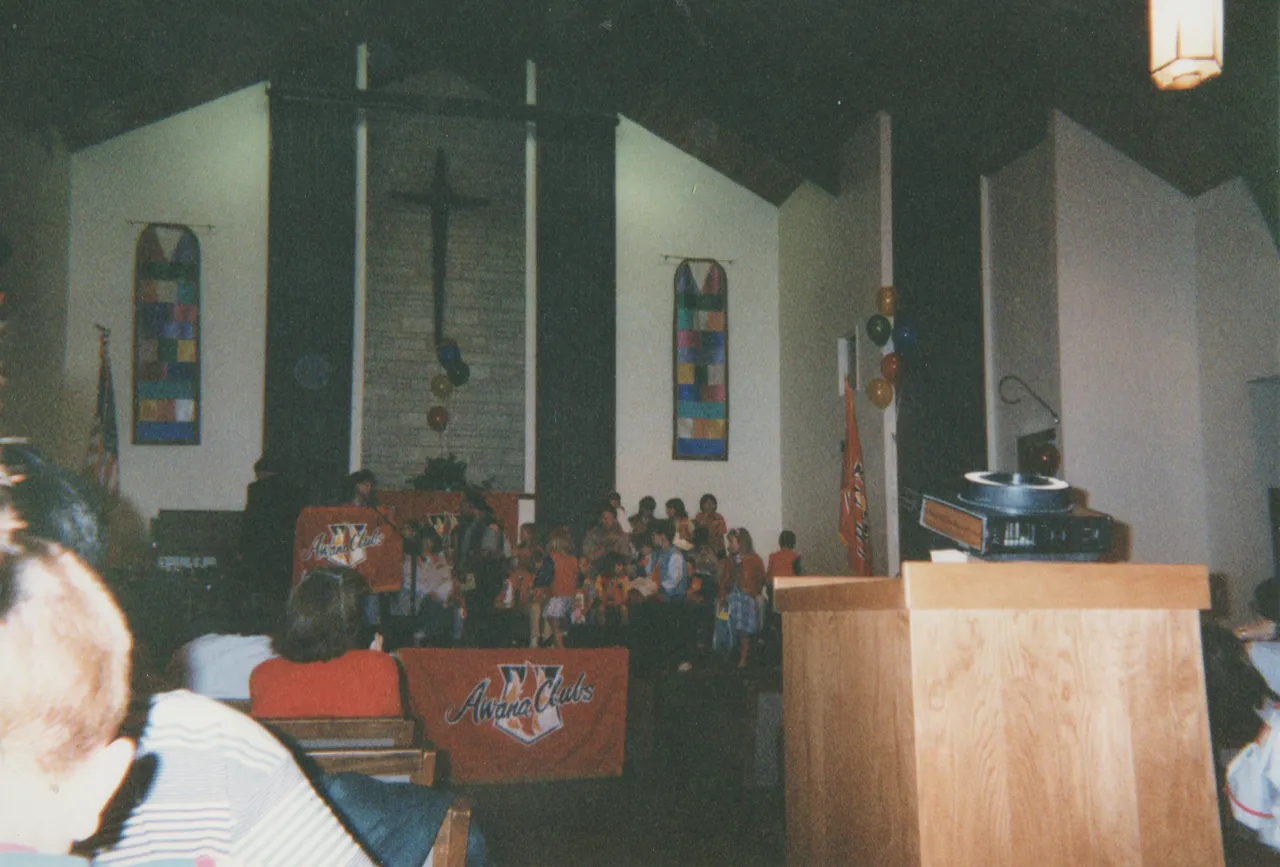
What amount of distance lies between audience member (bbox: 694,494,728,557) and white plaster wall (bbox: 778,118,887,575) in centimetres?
100

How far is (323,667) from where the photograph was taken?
2.56 meters

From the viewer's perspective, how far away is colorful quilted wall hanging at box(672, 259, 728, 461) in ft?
34.3

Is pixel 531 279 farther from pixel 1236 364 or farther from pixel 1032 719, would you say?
pixel 1032 719

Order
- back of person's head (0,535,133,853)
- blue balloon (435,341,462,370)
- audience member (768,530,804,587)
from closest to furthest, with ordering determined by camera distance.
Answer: back of person's head (0,535,133,853) < audience member (768,530,804,587) < blue balloon (435,341,462,370)

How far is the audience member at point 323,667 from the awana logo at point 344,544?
556 cm

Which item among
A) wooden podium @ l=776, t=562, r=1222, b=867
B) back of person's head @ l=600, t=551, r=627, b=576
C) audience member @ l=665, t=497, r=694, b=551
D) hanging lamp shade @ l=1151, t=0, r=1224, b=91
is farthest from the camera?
audience member @ l=665, t=497, r=694, b=551

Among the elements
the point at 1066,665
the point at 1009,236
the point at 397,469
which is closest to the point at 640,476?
the point at 397,469

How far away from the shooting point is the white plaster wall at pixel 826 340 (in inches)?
327

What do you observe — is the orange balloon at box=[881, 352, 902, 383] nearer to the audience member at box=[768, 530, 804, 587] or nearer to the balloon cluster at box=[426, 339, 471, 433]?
the audience member at box=[768, 530, 804, 587]

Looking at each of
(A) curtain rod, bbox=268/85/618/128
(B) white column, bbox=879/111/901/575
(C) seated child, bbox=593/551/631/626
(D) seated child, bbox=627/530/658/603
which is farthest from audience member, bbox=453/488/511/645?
(A) curtain rod, bbox=268/85/618/128

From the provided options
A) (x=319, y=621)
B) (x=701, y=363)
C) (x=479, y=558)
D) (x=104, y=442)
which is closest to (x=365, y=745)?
(x=319, y=621)

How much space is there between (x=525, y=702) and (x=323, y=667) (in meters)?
2.97

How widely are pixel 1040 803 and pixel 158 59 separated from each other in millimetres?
9521

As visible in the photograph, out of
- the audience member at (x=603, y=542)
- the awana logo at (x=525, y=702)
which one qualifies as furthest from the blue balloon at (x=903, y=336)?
the awana logo at (x=525, y=702)
